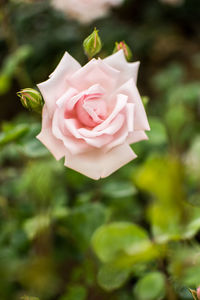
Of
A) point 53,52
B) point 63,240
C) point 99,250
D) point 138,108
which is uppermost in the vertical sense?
point 138,108

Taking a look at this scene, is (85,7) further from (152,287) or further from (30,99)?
(152,287)

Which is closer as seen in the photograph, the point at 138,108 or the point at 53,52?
the point at 138,108

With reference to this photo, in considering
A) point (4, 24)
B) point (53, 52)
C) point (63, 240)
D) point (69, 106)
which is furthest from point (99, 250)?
point (53, 52)

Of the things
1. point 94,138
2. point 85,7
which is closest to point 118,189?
point 94,138

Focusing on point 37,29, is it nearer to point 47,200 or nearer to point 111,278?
point 47,200

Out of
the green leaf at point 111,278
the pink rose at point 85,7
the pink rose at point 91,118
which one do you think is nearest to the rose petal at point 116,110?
the pink rose at point 91,118

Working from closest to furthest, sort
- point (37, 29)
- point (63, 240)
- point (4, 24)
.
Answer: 1. point (63, 240)
2. point (4, 24)
3. point (37, 29)

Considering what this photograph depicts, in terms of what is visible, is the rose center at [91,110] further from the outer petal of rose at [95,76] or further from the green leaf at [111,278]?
the green leaf at [111,278]
